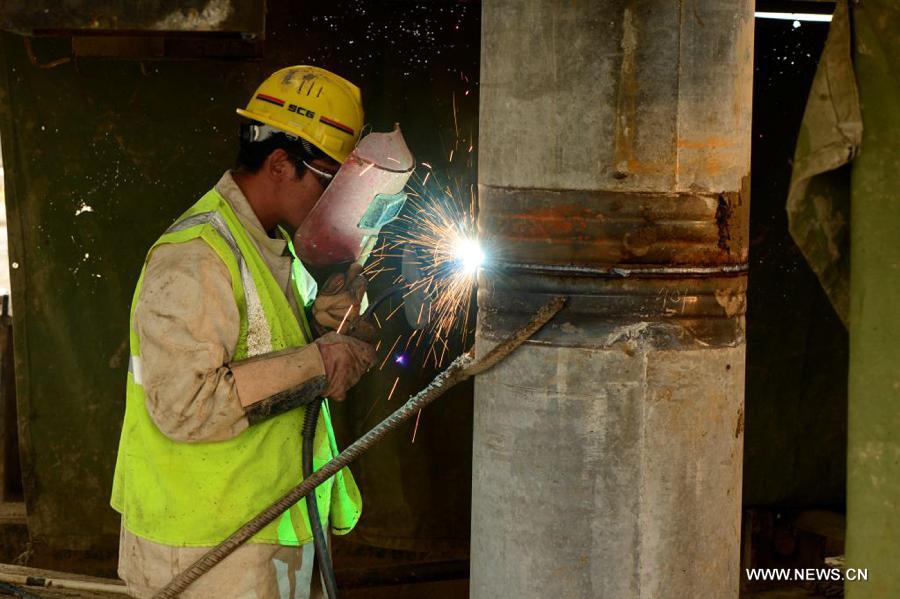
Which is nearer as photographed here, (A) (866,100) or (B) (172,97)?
(A) (866,100)

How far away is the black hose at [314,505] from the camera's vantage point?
3283mm

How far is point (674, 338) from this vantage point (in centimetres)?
269

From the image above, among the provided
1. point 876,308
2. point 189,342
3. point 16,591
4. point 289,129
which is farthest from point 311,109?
point 16,591

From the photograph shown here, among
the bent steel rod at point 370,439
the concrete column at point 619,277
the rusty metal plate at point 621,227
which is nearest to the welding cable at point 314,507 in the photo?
the bent steel rod at point 370,439

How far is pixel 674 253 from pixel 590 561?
26.6 inches

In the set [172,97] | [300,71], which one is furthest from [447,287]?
[172,97]

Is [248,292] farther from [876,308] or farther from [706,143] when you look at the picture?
[876,308]

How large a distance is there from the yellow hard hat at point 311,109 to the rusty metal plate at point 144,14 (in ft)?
0.93

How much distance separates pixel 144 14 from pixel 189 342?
1133mm

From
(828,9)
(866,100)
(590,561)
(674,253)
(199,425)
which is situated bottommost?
(590,561)

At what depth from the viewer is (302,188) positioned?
11.2 ft

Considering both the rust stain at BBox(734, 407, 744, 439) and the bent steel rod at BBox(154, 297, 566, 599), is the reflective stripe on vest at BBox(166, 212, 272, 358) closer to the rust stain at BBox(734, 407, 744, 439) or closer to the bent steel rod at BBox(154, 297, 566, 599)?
the bent steel rod at BBox(154, 297, 566, 599)

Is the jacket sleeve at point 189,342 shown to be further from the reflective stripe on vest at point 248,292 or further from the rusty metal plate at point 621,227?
the rusty metal plate at point 621,227

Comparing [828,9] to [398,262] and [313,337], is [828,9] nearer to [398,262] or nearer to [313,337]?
[398,262]
